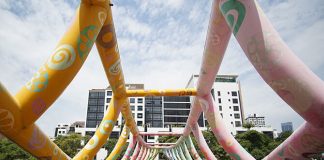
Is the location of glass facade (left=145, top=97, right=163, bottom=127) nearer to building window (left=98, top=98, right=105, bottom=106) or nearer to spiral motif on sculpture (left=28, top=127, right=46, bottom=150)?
building window (left=98, top=98, right=105, bottom=106)

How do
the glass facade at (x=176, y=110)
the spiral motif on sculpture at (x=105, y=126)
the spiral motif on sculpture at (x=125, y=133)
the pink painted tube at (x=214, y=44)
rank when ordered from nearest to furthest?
the pink painted tube at (x=214, y=44), the spiral motif on sculpture at (x=105, y=126), the spiral motif on sculpture at (x=125, y=133), the glass facade at (x=176, y=110)

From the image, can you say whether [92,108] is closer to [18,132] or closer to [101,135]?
[101,135]

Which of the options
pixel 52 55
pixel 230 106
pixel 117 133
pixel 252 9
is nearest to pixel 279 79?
pixel 252 9

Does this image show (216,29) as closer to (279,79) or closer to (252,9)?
(252,9)

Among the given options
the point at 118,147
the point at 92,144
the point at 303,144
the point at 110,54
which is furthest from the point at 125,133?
the point at 303,144

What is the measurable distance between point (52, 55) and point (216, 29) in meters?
2.42

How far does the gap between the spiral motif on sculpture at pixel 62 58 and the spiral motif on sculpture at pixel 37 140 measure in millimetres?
796

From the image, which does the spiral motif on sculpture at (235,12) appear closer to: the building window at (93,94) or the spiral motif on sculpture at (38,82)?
the spiral motif on sculpture at (38,82)

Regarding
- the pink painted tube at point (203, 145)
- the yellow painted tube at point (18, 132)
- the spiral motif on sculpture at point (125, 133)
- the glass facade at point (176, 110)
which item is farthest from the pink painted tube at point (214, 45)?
the glass facade at point (176, 110)

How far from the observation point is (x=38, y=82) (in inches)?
83.4

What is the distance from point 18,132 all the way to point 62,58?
0.88 metres

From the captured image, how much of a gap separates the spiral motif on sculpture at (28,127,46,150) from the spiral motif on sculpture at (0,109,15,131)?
419 millimetres

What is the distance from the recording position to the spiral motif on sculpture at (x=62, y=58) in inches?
87.4

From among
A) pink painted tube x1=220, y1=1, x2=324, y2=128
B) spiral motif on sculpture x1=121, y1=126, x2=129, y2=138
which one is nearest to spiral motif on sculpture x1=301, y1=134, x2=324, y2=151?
pink painted tube x1=220, y1=1, x2=324, y2=128
